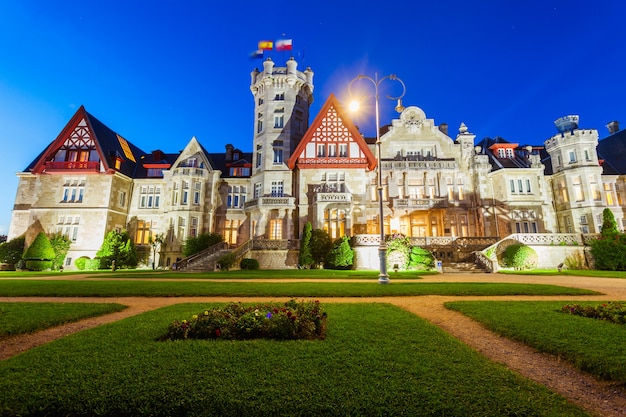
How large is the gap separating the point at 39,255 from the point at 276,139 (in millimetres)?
26425

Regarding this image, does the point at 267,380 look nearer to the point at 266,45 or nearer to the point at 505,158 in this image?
the point at 266,45

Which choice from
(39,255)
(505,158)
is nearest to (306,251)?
(39,255)

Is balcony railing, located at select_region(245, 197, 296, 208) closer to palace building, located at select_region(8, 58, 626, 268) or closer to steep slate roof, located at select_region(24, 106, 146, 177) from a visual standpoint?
palace building, located at select_region(8, 58, 626, 268)

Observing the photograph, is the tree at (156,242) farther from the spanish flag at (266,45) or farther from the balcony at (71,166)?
the spanish flag at (266,45)

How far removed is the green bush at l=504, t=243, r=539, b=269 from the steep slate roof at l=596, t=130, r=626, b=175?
20839 mm

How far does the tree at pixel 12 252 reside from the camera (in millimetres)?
31906

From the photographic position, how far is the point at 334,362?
391cm

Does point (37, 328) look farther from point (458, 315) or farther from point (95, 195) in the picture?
point (95, 195)

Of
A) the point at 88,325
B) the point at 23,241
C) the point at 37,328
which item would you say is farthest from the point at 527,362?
the point at 23,241

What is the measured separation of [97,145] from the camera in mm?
35344

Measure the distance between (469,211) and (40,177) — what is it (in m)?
49.9

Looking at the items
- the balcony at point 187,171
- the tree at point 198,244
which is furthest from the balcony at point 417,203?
the balcony at point 187,171

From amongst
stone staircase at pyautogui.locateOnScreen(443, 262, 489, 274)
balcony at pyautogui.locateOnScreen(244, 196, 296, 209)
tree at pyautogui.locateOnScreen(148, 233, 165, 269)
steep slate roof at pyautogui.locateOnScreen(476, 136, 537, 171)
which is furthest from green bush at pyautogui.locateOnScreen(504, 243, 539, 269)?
tree at pyautogui.locateOnScreen(148, 233, 165, 269)

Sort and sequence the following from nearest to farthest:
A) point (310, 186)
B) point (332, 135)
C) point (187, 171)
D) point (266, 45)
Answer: point (310, 186) → point (332, 135) → point (266, 45) → point (187, 171)
